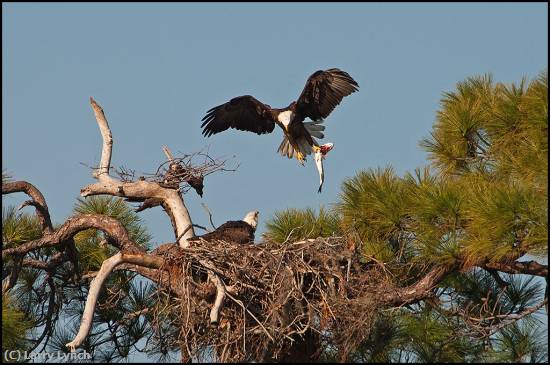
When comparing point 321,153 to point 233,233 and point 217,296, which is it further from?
point 217,296

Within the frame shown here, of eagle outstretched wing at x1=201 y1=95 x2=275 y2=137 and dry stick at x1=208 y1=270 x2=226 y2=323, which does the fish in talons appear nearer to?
eagle outstretched wing at x1=201 y1=95 x2=275 y2=137

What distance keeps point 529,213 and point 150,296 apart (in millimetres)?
2314

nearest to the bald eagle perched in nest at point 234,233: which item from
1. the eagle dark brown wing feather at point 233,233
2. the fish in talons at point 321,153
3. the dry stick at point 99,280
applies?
the eagle dark brown wing feather at point 233,233

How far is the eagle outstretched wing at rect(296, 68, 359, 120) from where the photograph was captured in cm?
923

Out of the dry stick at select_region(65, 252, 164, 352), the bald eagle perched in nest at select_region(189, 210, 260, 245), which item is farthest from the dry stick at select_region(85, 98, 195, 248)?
the dry stick at select_region(65, 252, 164, 352)

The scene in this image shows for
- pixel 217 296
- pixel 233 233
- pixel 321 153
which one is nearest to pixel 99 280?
pixel 217 296

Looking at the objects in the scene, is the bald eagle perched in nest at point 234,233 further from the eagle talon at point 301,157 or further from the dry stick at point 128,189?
the eagle talon at point 301,157

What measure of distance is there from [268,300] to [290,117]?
3212 mm

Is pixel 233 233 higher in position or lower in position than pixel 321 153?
lower

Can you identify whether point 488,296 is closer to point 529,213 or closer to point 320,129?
point 529,213

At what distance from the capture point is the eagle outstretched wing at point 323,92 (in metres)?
9.23

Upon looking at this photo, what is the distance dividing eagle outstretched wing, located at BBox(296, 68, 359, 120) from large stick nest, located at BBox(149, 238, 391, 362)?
2.56m

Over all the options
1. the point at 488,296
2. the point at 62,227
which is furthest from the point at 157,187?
the point at 488,296

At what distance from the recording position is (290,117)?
967 cm
